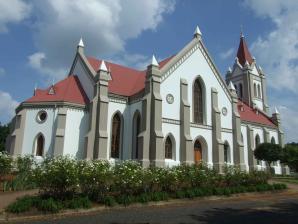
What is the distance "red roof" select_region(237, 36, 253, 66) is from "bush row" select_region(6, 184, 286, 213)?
38.2 meters

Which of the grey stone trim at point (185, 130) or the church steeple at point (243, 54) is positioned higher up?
the church steeple at point (243, 54)

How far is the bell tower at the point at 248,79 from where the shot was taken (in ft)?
172

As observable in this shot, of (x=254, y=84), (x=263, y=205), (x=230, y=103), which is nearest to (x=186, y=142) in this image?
(x=230, y=103)

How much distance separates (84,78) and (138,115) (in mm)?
7773

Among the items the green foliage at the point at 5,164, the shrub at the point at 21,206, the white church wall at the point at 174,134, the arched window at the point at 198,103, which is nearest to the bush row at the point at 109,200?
the shrub at the point at 21,206

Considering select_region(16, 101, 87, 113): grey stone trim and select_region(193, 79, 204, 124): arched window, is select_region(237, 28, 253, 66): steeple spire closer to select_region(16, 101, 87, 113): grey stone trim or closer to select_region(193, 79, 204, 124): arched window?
select_region(193, 79, 204, 124): arched window

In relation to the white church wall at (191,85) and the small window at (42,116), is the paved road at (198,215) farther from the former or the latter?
the small window at (42,116)

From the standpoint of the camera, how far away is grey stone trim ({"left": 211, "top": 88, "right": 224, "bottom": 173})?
3272cm

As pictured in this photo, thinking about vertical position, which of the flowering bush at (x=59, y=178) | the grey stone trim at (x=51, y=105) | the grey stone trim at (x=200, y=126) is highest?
the grey stone trim at (x=51, y=105)

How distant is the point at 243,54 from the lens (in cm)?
5625

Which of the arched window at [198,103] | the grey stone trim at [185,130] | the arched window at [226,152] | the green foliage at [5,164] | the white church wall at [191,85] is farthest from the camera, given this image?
the arched window at [226,152]

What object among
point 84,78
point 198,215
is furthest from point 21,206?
point 84,78

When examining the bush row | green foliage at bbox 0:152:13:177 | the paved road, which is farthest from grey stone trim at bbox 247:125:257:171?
green foliage at bbox 0:152:13:177

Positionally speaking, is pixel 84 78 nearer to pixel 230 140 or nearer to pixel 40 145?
pixel 40 145
